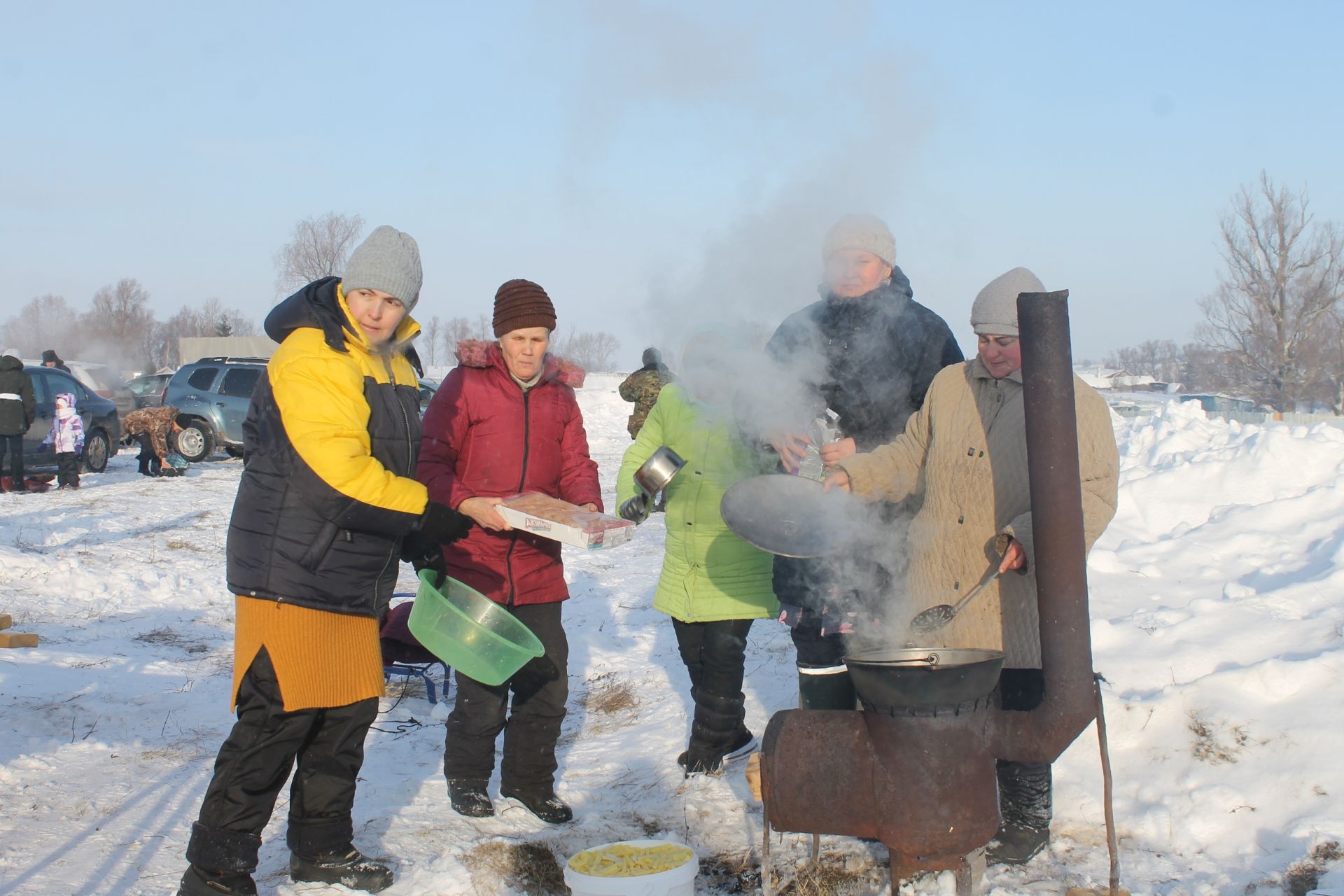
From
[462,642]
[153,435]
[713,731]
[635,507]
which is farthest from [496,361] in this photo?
[153,435]

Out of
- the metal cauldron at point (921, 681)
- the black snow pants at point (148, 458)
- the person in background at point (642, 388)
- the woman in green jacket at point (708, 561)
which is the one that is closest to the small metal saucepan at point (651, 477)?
the woman in green jacket at point (708, 561)

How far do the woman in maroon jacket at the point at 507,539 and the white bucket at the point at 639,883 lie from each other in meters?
0.98

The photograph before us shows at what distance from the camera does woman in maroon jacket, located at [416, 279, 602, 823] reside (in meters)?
3.66

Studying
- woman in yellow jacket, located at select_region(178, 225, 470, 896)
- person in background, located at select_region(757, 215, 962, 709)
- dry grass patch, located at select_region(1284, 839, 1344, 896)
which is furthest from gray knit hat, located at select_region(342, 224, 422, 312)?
dry grass patch, located at select_region(1284, 839, 1344, 896)

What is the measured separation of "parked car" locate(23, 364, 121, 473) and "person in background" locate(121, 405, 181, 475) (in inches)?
20.1

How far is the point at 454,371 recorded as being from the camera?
378 cm

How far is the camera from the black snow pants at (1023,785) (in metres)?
3.25

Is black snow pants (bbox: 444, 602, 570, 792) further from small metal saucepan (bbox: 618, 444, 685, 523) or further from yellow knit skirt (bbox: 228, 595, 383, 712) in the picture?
yellow knit skirt (bbox: 228, 595, 383, 712)

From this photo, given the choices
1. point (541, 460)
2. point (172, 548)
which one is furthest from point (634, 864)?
point (172, 548)

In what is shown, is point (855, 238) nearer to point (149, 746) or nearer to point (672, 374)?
point (672, 374)

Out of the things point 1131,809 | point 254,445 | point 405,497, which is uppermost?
point 254,445

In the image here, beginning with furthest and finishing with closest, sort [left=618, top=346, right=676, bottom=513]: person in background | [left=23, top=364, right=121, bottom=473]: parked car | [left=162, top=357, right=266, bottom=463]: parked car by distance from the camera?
[left=162, top=357, right=266, bottom=463]: parked car
[left=23, top=364, right=121, bottom=473]: parked car
[left=618, top=346, right=676, bottom=513]: person in background

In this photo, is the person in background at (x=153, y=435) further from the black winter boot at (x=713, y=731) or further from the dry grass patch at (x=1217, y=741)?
the dry grass patch at (x=1217, y=741)

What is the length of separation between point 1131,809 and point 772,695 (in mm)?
1850
